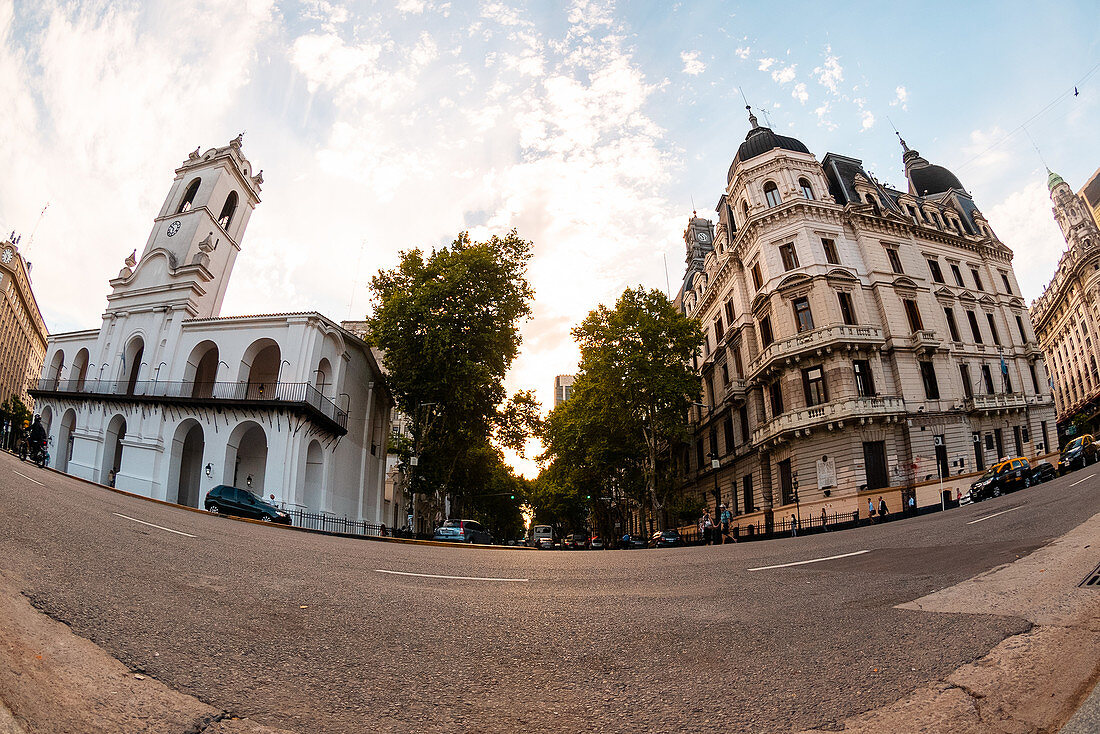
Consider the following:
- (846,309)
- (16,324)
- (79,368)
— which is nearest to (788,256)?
(846,309)

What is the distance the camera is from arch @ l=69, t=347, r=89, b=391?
32.7 m

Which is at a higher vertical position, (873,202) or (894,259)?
(873,202)

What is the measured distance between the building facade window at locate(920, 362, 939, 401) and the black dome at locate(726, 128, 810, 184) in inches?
691

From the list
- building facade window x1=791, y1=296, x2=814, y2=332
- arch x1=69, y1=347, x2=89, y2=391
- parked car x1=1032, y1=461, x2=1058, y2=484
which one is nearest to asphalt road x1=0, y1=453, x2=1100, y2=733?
parked car x1=1032, y1=461, x2=1058, y2=484

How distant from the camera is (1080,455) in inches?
1035

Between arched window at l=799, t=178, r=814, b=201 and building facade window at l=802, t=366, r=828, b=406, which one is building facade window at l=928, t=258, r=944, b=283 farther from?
building facade window at l=802, t=366, r=828, b=406

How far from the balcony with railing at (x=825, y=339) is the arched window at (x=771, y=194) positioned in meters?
10.6

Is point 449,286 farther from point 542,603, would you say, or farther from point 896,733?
point 896,733

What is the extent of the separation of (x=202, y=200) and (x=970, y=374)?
52846 mm

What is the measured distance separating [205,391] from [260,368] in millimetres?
3092

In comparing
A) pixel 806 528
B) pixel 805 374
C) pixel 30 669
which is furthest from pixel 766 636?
pixel 805 374

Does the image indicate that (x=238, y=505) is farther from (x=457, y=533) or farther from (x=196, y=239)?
(x=196, y=239)

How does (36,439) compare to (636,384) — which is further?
(636,384)

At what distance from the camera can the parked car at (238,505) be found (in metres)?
20.4
